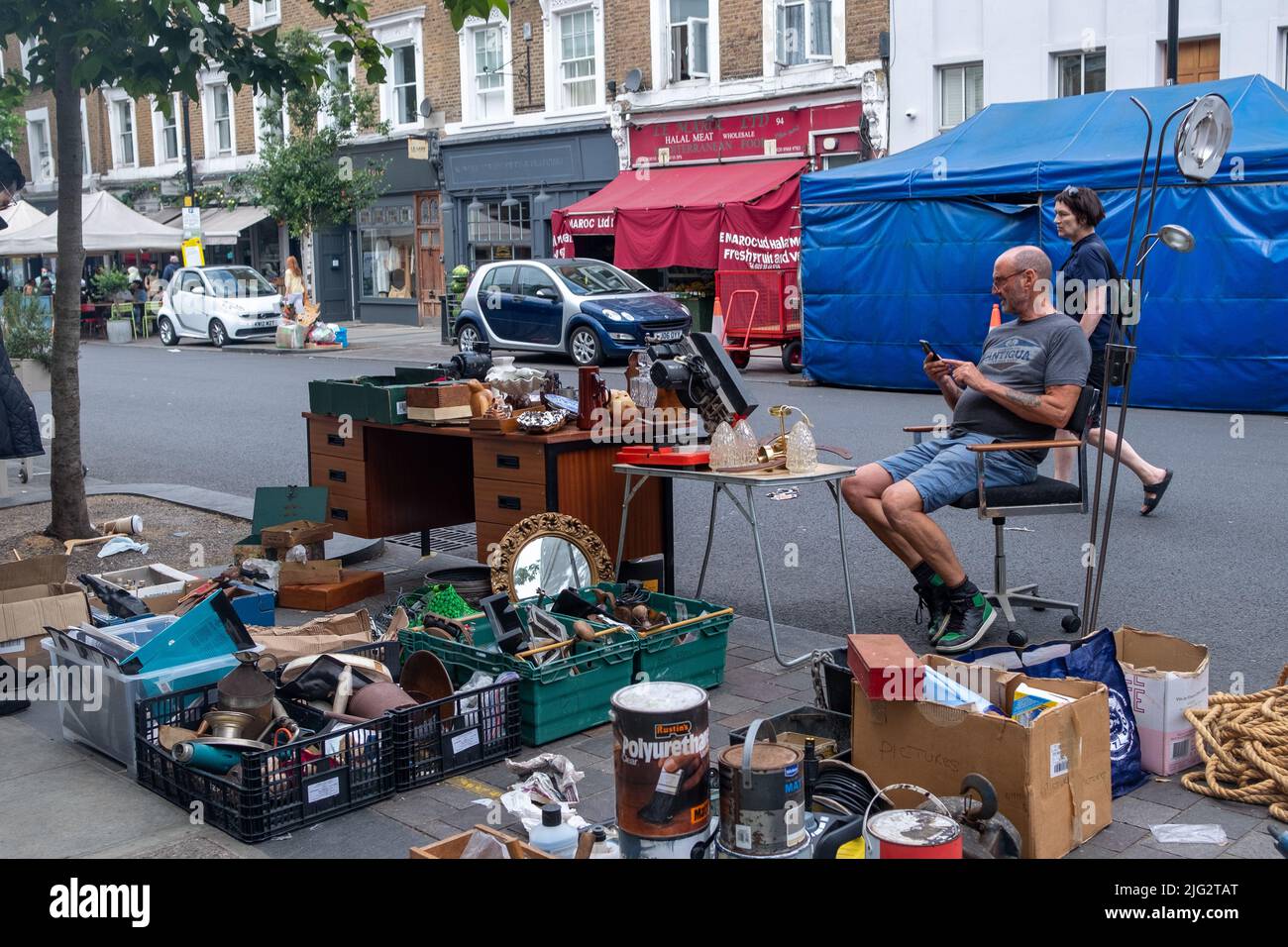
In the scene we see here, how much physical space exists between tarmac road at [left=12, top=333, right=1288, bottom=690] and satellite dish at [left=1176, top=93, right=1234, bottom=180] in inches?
82.6

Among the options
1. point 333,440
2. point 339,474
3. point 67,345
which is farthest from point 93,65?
point 339,474

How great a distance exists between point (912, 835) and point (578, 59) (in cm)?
2664

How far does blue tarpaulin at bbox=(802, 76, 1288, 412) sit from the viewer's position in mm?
13938

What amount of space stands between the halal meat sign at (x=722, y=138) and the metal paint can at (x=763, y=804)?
21.2m

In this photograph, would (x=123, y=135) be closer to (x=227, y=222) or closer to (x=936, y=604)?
(x=227, y=222)

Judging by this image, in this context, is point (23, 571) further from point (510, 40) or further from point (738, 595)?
point (510, 40)

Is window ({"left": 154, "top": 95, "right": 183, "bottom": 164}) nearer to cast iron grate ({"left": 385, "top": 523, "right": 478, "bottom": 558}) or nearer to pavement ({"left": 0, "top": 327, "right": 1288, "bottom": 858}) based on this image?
pavement ({"left": 0, "top": 327, "right": 1288, "bottom": 858})

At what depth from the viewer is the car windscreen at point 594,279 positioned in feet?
70.0

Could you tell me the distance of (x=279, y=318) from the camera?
1153 inches

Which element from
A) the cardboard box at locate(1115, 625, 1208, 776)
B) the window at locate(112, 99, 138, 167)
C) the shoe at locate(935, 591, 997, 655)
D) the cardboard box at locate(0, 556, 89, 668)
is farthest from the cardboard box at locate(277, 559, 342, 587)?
the window at locate(112, 99, 138, 167)

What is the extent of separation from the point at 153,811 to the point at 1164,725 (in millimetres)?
3386

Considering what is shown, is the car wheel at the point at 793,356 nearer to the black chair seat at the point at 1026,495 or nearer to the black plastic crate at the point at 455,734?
the black chair seat at the point at 1026,495

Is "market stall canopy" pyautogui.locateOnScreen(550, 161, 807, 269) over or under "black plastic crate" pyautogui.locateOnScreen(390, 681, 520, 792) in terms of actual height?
over
